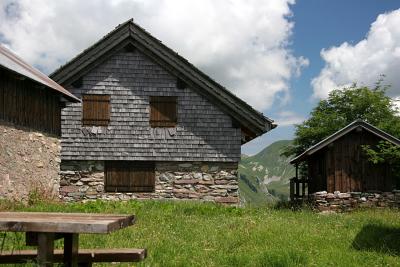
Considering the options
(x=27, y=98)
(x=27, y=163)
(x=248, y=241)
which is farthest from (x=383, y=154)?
(x=27, y=98)

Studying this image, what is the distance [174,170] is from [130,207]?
526cm

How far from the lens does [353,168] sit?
2033 cm

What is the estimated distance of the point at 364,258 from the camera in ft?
24.5

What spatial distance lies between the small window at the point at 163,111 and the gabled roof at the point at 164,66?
1.04 metres

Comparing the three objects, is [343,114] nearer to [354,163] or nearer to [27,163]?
[354,163]

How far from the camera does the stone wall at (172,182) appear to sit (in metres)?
18.6

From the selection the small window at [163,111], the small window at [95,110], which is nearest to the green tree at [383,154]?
the small window at [163,111]

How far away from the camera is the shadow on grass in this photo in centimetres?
835

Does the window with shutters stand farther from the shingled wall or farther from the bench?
the bench

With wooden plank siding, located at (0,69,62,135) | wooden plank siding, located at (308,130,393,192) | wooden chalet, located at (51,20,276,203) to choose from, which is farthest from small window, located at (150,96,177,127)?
wooden plank siding, located at (308,130,393,192)

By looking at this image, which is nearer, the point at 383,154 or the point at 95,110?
the point at 95,110

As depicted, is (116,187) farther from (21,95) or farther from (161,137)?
(21,95)

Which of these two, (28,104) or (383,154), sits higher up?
(28,104)

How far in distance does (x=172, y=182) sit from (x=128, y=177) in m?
1.71
